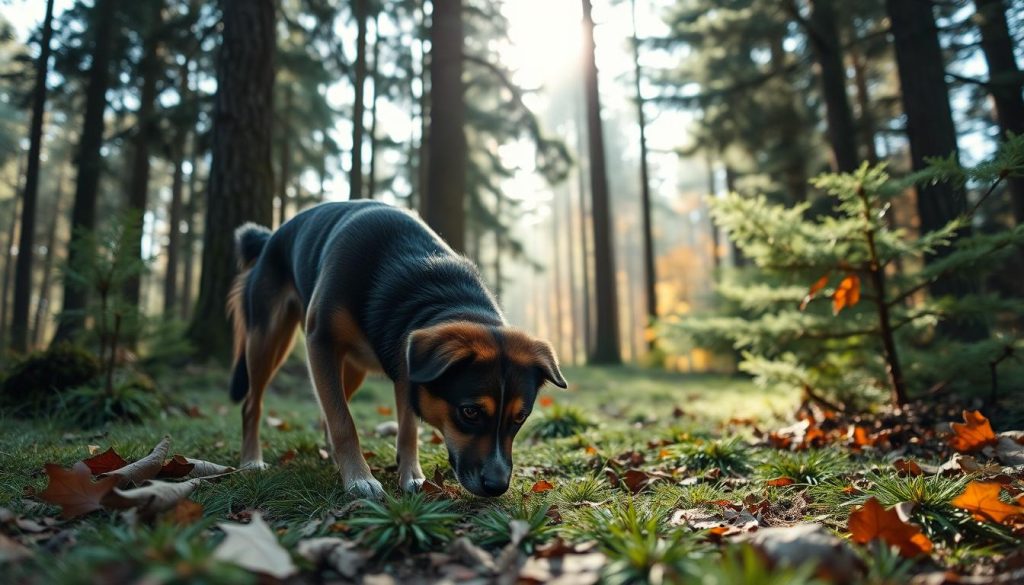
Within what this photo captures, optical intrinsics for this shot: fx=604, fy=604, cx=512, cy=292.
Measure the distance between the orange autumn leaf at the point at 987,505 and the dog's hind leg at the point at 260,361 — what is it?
412 centimetres

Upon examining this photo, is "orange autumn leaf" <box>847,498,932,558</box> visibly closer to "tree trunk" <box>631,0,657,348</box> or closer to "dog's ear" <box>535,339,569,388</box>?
"dog's ear" <box>535,339,569,388</box>

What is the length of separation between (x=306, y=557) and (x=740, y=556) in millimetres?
1565

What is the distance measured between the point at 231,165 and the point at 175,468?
259 inches

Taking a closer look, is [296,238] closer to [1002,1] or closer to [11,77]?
[1002,1]

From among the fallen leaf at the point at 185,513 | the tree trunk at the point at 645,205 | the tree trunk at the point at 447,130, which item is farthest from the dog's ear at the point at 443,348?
the tree trunk at the point at 645,205

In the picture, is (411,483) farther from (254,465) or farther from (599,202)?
(599,202)

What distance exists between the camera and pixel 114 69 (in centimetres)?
1761

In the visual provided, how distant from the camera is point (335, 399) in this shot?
156 inches

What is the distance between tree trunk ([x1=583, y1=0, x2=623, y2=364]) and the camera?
20906 millimetres

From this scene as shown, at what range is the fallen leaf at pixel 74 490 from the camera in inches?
103

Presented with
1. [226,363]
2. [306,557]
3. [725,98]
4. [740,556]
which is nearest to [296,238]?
[306,557]

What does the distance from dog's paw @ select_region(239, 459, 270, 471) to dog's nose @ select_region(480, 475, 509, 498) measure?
1.57 meters

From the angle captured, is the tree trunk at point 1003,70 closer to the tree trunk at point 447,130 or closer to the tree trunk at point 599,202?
the tree trunk at point 447,130

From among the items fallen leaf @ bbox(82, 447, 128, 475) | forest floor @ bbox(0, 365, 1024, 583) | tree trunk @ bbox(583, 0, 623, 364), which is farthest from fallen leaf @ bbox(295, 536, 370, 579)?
tree trunk @ bbox(583, 0, 623, 364)
